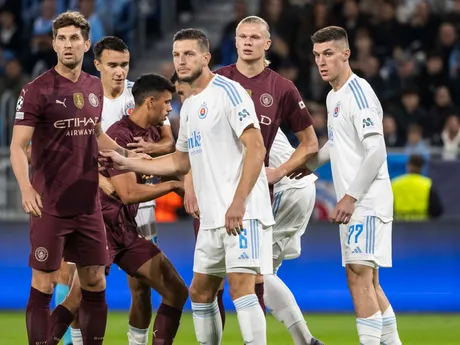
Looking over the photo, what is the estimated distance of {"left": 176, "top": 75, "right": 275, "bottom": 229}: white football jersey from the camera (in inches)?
280

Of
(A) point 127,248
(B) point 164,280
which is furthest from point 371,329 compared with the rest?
(A) point 127,248

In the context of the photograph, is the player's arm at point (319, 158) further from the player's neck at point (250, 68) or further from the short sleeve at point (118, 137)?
the short sleeve at point (118, 137)

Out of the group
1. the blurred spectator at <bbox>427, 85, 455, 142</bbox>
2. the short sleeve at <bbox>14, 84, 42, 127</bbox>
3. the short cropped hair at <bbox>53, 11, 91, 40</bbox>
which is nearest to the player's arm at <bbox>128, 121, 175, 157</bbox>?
the short sleeve at <bbox>14, 84, 42, 127</bbox>

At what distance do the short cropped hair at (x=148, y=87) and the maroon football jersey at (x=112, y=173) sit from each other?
0.20 metres

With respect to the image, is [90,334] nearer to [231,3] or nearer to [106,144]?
[106,144]

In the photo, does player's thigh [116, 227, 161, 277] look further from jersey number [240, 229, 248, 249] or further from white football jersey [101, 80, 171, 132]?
jersey number [240, 229, 248, 249]

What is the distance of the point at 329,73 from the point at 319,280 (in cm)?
504

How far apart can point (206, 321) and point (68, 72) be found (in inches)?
80.2

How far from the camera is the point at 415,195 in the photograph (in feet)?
42.7

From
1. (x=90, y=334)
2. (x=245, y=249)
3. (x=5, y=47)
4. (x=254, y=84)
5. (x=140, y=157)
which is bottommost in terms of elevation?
(x=90, y=334)

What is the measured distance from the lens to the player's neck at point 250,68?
834 cm

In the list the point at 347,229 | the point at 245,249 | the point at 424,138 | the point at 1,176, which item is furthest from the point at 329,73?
the point at 424,138

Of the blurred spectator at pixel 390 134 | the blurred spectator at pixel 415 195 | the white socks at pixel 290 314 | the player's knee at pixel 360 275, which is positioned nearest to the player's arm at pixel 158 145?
the white socks at pixel 290 314

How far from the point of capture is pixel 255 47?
8250mm
